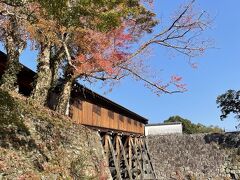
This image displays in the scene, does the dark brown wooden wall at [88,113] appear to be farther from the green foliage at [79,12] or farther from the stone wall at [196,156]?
the green foliage at [79,12]

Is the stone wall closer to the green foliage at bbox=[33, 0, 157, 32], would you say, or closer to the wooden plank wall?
the wooden plank wall

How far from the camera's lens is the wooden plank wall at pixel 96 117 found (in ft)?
61.9

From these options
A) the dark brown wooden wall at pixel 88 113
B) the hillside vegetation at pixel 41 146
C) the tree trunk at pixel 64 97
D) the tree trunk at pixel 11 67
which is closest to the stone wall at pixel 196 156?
the dark brown wooden wall at pixel 88 113

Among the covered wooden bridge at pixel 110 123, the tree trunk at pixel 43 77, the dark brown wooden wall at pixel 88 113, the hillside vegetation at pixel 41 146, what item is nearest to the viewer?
the hillside vegetation at pixel 41 146

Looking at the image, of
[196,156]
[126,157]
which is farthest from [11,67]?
[196,156]

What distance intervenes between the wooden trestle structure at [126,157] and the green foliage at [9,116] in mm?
5934

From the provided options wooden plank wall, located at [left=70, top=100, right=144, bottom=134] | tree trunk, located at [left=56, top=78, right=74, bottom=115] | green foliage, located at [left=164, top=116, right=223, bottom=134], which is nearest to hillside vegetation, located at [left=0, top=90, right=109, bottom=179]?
tree trunk, located at [left=56, top=78, right=74, bottom=115]

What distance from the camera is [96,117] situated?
20.9 metres

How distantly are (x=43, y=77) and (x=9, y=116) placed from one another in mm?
5428

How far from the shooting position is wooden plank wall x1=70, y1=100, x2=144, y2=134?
1888 centimetres

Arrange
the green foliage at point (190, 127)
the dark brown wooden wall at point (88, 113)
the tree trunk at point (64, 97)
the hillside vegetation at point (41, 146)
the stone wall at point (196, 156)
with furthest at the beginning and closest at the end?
the green foliage at point (190, 127) → the stone wall at point (196, 156) → the dark brown wooden wall at point (88, 113) → the tree trunk at point (64, 97) → the hillside vegetation at point (41, 146)

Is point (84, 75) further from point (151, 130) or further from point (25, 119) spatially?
point (151, 130)

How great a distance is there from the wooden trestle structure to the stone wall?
140cm

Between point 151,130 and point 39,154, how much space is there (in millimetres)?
29060
